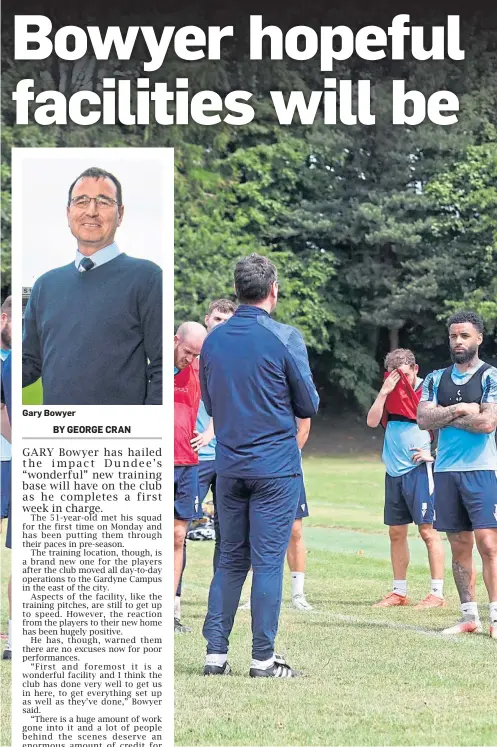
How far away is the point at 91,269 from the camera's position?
4867 millimetres

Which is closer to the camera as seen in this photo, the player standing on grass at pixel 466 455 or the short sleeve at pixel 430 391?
the player standing on grass at pixel 466 455

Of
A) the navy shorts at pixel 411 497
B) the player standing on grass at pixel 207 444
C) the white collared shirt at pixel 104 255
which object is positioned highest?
the white collared shirt at pixel 104 255

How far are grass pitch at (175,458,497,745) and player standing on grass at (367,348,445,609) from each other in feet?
1.03

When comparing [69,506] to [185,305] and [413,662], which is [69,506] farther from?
[185,305]

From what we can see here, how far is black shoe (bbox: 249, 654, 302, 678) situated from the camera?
20.5 feet

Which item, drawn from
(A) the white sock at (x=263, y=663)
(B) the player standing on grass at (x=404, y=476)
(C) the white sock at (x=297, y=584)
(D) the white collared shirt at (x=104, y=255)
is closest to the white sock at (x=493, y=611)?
(B) the player standing on grass at (x=404, y=476)

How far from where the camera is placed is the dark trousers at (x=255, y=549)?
6.28 metres

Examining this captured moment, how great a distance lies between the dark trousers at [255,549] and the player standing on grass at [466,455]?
5.66 feet

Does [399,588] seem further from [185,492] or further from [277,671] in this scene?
[277,671]

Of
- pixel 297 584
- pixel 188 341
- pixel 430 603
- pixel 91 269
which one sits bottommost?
pixel 430 603

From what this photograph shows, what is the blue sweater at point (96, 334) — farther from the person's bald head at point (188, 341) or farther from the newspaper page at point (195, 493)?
the person's bald head at point (188, 341)

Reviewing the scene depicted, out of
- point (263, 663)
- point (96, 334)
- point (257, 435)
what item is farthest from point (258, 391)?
point (96, 334)

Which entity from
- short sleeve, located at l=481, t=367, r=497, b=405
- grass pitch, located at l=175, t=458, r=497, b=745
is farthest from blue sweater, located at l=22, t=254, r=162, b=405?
short sleeve, located at l=481, t=367, r=497, b=405

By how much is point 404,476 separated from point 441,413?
1.63 meters
